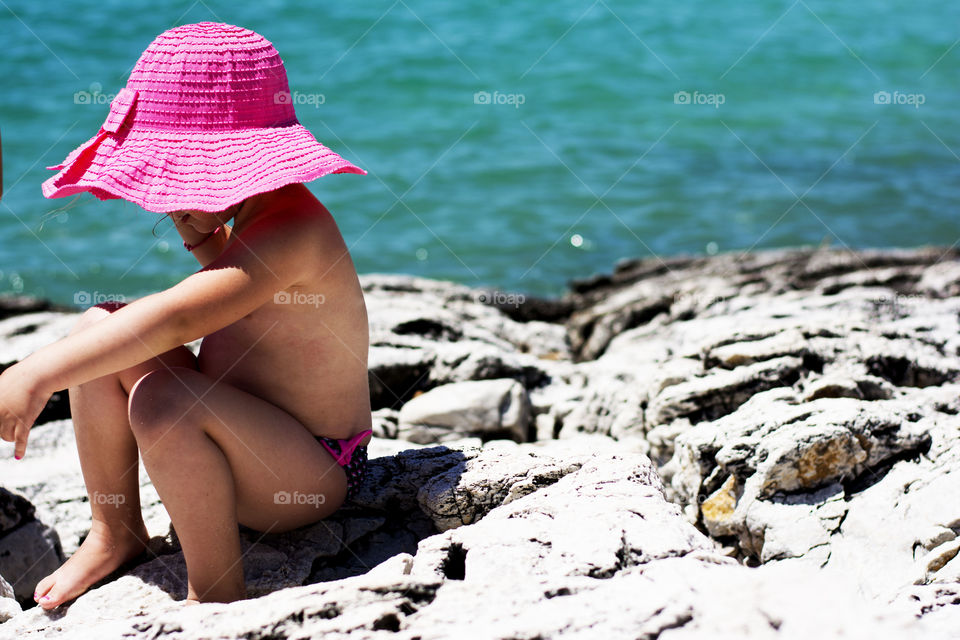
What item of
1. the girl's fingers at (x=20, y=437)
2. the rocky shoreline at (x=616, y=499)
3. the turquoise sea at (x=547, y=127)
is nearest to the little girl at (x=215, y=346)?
the girl's fingers at (x=20, y=437)

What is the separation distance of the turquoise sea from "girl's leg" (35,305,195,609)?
16.5ft

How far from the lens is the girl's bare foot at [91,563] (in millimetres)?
2367

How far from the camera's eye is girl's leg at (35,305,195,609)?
7.71ft

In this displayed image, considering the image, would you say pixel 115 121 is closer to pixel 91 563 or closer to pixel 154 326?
pixel 154 326

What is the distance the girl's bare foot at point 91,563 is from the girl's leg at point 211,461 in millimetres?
361

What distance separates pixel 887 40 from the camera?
13383 millimetres

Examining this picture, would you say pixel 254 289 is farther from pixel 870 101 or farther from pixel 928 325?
pixel 870 101

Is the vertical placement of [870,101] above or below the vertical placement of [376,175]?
above

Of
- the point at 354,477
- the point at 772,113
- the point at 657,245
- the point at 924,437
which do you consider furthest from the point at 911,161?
the point at 354,477

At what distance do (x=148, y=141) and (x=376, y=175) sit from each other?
679 cm

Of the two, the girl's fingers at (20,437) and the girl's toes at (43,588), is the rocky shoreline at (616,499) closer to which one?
the girl's toes at (43,588)

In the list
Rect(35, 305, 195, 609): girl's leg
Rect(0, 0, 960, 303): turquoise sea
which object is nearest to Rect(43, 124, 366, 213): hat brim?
Rect(35, 305, 195, 609): girl's leg

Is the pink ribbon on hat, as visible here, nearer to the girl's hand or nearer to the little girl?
the little girl

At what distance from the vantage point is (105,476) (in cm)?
246
